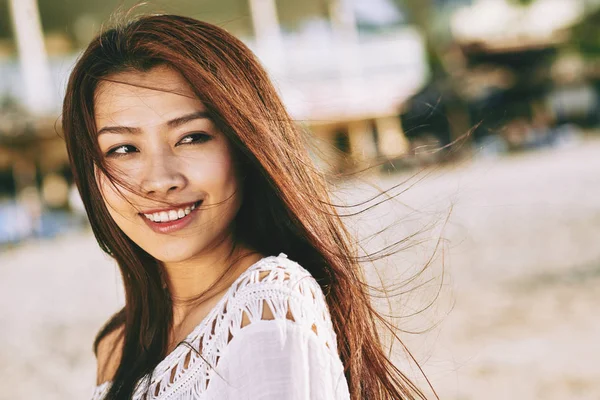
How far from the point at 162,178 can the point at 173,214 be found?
85 mm

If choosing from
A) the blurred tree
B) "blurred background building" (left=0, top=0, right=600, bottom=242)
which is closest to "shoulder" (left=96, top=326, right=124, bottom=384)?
"blurred background building" (left=0, top=0, right=600, bottom=242)

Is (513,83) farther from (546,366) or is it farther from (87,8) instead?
(546,366)

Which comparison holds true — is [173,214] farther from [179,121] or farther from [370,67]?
[370,67]

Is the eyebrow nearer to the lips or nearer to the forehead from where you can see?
the forehead

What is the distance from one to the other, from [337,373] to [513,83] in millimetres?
28051

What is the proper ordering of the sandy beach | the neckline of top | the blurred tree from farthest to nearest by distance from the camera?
the blurred tree, the sandy beach, the neckline of top

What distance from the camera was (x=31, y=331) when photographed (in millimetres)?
7227

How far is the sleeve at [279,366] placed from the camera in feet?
3.31

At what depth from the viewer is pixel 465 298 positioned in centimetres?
603

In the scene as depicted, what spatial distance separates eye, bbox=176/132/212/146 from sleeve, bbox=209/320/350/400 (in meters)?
0.43

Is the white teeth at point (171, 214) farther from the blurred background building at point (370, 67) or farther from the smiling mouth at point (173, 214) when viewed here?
the blurred background building at point (370, 67)

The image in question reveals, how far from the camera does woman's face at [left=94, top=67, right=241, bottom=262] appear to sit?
129 cm

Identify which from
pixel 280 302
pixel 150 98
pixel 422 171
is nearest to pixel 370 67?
pixel 422 171

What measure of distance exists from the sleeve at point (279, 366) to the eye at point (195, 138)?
428 millimetres
